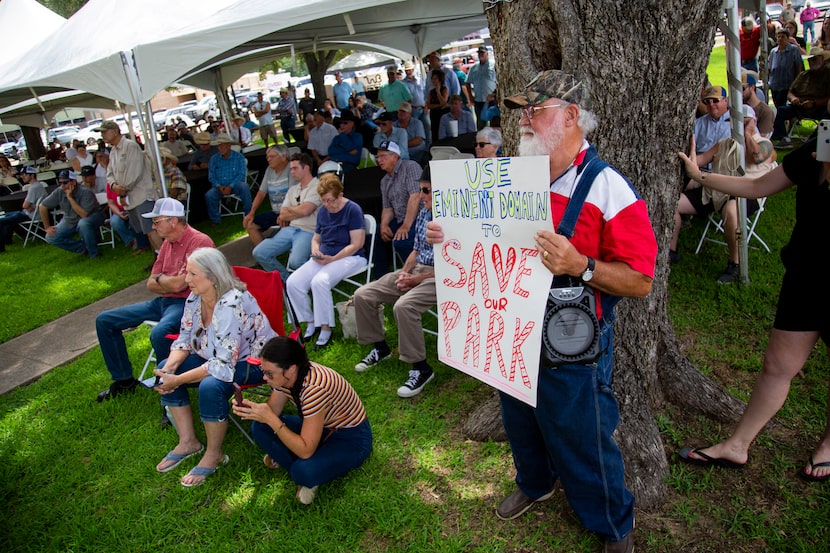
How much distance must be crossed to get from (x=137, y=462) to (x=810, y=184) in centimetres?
404

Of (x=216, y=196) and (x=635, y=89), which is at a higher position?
(x=635, y=89)

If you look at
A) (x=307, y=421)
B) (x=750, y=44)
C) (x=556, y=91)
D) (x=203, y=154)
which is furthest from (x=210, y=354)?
(x=750, y=44)

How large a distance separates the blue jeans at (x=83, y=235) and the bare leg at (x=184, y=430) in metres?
6.56

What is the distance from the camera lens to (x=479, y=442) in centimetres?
327

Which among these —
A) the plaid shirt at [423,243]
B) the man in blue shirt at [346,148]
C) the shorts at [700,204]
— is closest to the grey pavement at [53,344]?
the man in blue shirt at [346,148]

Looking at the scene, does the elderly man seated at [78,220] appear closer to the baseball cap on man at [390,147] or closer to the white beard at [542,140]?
the baseball cap on man at [390,147]

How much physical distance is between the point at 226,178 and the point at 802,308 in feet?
28.4

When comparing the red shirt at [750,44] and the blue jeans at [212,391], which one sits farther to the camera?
the red shirt at [750,44]

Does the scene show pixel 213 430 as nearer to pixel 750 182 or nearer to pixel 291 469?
pixel 291 469

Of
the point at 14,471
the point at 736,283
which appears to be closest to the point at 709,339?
the point at 736,283

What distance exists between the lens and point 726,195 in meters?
4.51

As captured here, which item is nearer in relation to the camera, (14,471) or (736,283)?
(14,471)

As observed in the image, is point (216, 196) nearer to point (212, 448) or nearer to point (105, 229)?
point (105, 229)

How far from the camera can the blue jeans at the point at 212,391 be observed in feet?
10.9
